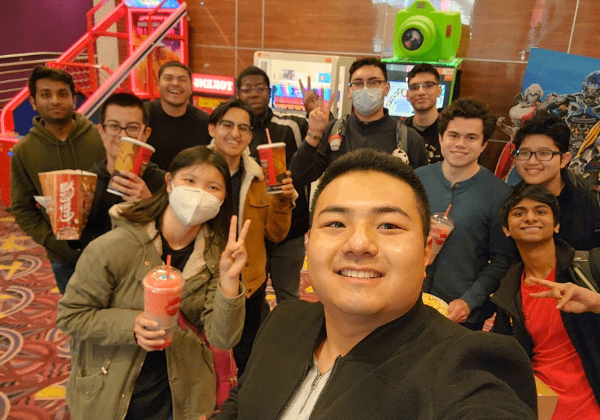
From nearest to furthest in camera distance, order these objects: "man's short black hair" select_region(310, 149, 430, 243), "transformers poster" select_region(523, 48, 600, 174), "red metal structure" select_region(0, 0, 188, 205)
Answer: "man's short black hair" select_region(310, 149, 430, 243)
"transformers poster" select_region(523, 48, 600, 174)
"red metal structure" select_region(0, 0, 188, 205)

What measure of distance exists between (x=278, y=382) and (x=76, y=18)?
29.3 ft

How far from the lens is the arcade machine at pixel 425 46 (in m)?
4.49

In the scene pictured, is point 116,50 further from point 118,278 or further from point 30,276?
point 118,278

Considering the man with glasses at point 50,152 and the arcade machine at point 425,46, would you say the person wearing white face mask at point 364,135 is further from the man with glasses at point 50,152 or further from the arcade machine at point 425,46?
the arcade machine at point 425,46

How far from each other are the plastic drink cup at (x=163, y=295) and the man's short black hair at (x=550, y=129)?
1.72 m

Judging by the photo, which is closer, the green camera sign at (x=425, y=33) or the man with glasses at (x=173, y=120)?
the man with glasses at (x=173, y=120)

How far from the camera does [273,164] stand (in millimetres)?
2080

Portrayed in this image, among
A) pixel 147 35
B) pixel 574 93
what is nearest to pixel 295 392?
pixel 574 93

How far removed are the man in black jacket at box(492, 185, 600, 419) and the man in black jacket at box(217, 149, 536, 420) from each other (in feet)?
3.07

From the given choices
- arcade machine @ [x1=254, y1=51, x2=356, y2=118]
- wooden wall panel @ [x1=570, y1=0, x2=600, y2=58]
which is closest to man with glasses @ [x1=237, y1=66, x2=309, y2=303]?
arcade machine @ [x1=254, y1=51, x2=356, y2=118]

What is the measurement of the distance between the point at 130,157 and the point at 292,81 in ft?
13.8

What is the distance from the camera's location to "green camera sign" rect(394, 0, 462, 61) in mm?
4480

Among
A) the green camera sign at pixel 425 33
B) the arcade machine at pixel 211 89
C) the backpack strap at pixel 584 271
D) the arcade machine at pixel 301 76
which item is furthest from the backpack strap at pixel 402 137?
the arcade machine at pixel 211 89

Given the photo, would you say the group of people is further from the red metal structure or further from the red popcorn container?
the red metal structure
